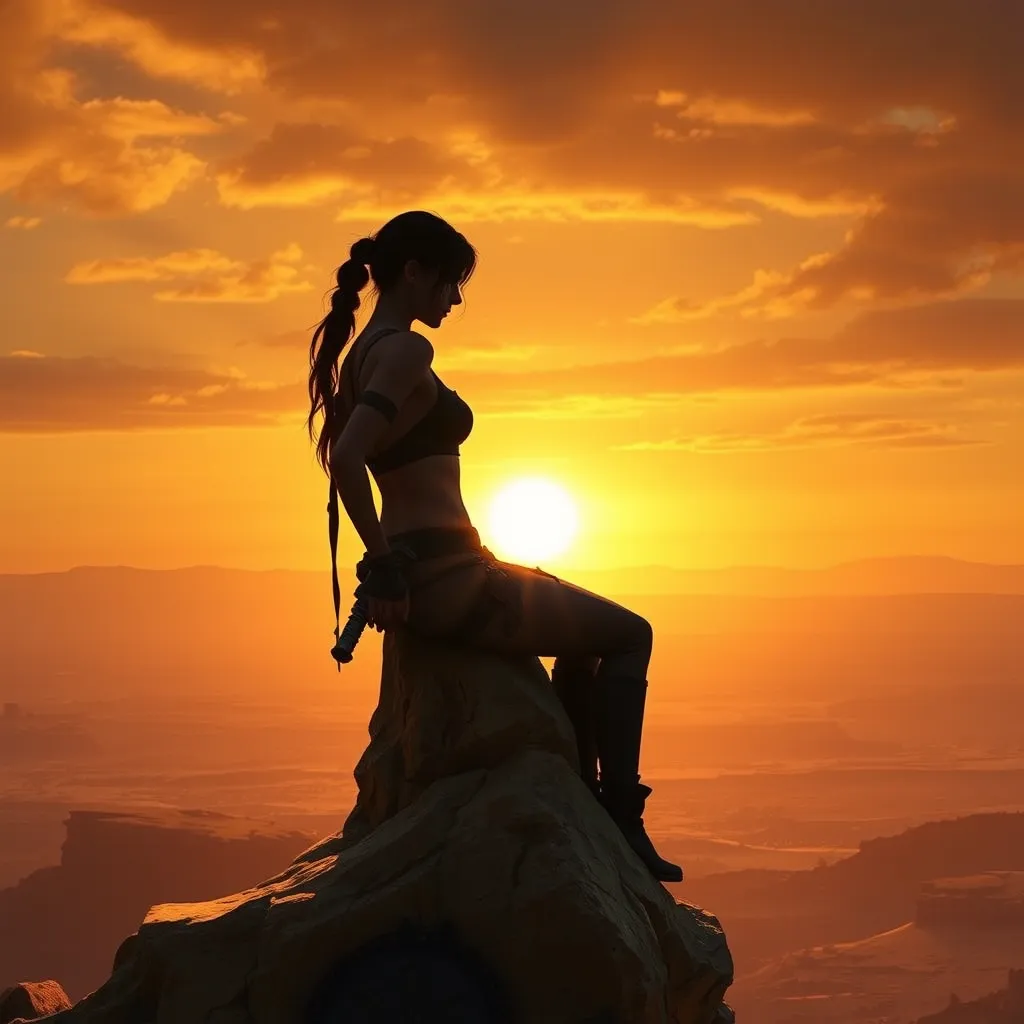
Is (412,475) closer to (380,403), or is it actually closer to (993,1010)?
(380,403)

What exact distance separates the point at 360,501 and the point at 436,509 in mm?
1080

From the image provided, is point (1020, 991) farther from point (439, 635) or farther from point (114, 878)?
point (439, 635)

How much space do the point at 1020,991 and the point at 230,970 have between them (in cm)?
12311

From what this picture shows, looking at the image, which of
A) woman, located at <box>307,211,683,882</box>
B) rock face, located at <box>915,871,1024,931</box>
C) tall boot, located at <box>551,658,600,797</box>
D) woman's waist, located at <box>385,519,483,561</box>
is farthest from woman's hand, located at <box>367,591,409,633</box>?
rock face, located at <box>915,871,1024,931</box>

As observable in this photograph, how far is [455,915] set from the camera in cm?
1088

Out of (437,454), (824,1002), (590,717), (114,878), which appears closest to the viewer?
(437,454)

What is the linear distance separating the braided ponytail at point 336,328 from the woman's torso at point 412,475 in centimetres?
15

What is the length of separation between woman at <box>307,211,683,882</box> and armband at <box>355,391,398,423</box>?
0.08m

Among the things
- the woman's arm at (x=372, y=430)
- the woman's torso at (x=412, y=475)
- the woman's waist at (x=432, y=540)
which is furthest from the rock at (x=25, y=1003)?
the woman's arm at (x=372, y=430)

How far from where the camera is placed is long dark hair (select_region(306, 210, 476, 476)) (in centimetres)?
1162

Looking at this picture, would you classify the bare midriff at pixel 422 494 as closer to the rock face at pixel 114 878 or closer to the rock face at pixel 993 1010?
the rock face at pixel 993 1010

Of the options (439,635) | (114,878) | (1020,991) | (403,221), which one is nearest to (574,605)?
(439,635)

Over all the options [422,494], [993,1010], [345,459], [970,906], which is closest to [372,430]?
[345,459]

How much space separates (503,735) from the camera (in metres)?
11.7
